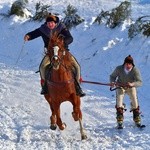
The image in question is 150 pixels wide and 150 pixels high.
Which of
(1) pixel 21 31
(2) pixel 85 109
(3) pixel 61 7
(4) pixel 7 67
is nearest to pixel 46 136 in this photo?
(2) pixel 85 109

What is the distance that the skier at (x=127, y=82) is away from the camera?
997cm

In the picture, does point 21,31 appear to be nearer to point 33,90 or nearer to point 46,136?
point 33,90

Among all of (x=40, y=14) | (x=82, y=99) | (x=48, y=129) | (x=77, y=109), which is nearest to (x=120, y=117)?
(x=77, y=109)

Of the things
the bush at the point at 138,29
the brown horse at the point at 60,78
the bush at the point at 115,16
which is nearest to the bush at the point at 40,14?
the bush at the point at 115,16

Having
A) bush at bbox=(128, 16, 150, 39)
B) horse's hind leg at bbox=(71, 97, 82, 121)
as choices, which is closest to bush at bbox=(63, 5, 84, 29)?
bush at bbox=(128, 16, 150, 39)

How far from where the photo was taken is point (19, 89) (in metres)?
13.3

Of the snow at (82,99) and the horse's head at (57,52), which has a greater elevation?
the horse's head at (57,52)

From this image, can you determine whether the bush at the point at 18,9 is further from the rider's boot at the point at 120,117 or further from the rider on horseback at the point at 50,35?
the rider's boot at the point at 120,117

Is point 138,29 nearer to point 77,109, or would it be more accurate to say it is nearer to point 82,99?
point 82,99

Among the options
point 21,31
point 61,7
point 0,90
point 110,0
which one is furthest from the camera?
point 110,0

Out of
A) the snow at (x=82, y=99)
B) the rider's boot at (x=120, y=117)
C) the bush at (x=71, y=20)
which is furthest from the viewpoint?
the bush at (x=71, y=20)

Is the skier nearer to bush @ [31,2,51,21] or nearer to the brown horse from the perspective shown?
the brown horse

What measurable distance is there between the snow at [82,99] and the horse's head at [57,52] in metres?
1.46

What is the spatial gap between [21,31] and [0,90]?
22.8ft
